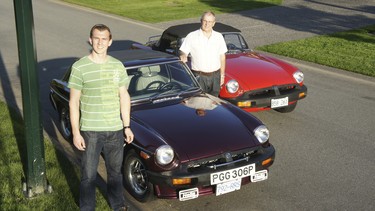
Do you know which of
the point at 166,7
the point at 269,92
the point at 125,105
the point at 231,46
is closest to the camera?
the point at 125,105

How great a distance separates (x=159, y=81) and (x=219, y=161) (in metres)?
1.71

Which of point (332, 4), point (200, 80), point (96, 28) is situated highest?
point (96, 28)

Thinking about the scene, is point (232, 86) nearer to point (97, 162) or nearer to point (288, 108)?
point (288, 108)

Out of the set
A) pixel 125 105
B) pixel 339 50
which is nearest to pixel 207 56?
pixel 125 105

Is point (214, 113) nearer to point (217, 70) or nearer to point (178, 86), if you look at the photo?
point (178, 86)

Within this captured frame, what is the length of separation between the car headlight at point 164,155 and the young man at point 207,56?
2.54 metres

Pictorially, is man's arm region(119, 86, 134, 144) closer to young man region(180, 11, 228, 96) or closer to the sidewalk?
young man region(180, 11, 228, 96)

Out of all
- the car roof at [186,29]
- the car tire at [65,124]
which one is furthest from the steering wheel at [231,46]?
the car tire at [65,124]

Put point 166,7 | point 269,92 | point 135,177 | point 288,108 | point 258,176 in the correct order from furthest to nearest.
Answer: point 166,7 < point 288,108 < point 269,92 < point 135,177 < point 258,176

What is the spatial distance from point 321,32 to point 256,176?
12526 millimetres

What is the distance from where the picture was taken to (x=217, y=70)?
7730mm

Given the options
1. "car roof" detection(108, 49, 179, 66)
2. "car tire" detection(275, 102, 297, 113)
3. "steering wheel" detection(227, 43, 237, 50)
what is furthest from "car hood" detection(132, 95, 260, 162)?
"steering wheel" detection(227, 43, 237, 50)

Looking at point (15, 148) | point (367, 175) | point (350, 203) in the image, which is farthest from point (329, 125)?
point (15, 148)

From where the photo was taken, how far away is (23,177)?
5891 millimetres
